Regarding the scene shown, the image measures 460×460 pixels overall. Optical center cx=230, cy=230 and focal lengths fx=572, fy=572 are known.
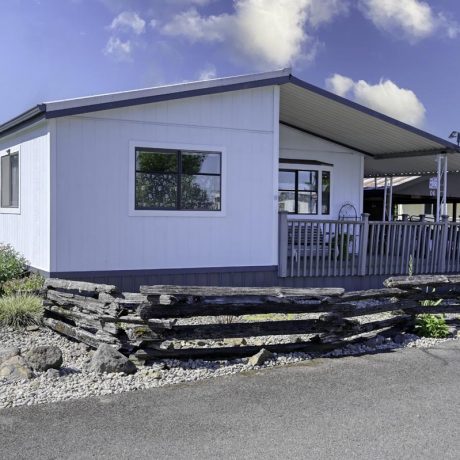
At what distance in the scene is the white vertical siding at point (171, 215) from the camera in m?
9.66

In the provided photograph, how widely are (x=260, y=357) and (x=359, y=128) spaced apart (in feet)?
26.3

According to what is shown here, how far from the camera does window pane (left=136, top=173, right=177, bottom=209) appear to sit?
1017 centimetres

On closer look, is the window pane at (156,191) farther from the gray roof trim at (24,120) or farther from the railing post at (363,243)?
the railing post at (363,243)

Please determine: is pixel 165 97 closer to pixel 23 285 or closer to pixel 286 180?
pixel 23 285

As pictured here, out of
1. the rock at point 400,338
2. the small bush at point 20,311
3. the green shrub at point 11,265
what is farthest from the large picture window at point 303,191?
the small bush at point 20,311

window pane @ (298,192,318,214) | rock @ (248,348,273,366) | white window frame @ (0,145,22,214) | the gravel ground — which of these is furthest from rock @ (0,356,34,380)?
window pane @ (298,192,318,214)

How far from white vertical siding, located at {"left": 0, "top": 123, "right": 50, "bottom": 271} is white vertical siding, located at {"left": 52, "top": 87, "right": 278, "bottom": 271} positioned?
30 centimetres

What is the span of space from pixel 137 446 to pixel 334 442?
60.3 inches

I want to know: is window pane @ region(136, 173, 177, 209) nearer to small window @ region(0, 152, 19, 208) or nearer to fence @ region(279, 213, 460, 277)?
fence @ region(279, 213, 460, 277)

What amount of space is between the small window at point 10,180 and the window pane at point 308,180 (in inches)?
266

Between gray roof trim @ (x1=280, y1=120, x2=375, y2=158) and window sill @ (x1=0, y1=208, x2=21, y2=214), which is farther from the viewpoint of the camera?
gray roof trim @ (x1=280, y1=120, x2=375, y2=158)

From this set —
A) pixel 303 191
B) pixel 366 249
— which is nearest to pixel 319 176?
pixel 303 191

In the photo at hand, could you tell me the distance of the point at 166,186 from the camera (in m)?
10.4

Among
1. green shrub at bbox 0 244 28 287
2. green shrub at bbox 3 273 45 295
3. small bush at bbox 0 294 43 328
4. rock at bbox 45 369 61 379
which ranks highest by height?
green shrub at bbox 0 244 28 287
